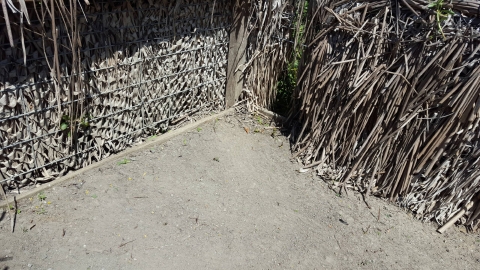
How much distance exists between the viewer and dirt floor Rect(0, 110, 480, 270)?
10.3ft

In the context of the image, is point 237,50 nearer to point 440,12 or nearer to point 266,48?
point 266,48

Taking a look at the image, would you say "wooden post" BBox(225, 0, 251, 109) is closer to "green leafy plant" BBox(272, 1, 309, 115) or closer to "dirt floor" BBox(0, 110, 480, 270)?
"green leafy plant" BBox(272, 1, 309, 115)

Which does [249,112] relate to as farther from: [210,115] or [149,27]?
[149,27]

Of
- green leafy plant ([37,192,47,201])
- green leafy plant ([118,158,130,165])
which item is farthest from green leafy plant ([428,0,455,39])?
green leafy plant ([37,192,47,201])

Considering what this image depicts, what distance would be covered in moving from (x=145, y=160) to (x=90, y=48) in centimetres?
119

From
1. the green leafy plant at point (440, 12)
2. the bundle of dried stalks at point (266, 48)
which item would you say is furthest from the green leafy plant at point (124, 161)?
the green leafy plant at point (440, 12)

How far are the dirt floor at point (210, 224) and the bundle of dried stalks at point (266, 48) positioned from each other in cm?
113

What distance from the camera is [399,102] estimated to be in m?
3.84

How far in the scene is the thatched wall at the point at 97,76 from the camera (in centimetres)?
316

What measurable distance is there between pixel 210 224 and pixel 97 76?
1571 millimetres

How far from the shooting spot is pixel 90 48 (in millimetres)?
3545

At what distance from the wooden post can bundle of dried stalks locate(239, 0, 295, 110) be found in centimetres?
7

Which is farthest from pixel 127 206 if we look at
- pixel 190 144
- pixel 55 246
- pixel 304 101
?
pixel 304 101

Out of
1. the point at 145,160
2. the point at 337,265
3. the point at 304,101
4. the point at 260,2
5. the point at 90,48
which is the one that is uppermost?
the point at 260,2
